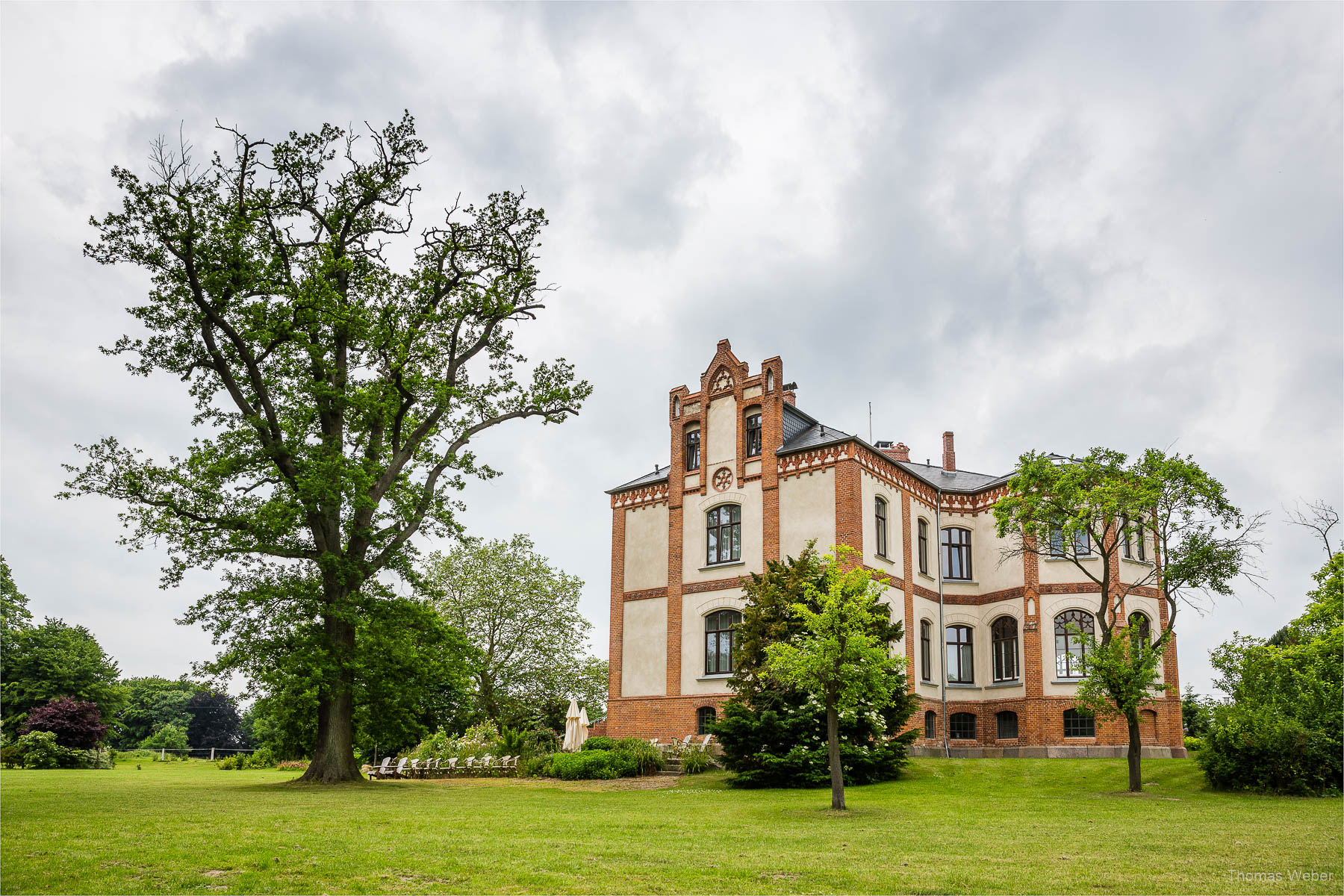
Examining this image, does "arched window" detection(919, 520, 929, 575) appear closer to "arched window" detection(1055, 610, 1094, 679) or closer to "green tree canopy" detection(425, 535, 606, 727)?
"arched window" detection(1055, 610, 1094, 679)

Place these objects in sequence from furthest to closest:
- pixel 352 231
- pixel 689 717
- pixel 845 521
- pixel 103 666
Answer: pixel 103 666 < pixel 689 717 < pixel 845 521 < pixel 352 231

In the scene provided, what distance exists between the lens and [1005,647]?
32.5 metres

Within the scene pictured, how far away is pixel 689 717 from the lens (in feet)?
104

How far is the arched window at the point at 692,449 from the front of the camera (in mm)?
34469

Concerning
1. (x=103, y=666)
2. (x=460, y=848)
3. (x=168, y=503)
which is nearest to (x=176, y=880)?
(x=460, y=848)

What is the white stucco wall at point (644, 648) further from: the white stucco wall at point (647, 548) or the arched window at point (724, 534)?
the arched window at point (724, 534)

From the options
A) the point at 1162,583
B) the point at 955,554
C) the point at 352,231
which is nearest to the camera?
the point at 352,231

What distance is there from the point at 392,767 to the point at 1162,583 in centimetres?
2471

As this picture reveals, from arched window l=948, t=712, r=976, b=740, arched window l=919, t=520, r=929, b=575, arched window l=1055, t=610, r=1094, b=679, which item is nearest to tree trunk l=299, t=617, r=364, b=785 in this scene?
arched window l=919, t=520, r=929, b=575

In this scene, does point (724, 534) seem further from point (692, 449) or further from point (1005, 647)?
point (1005, 647)

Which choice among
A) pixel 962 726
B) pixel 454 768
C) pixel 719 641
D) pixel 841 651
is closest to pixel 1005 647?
pixel 962 726

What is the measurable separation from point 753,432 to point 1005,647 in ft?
37.4

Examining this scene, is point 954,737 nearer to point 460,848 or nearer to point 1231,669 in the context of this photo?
point 1231,669

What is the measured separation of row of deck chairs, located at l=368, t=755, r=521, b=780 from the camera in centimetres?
2798
